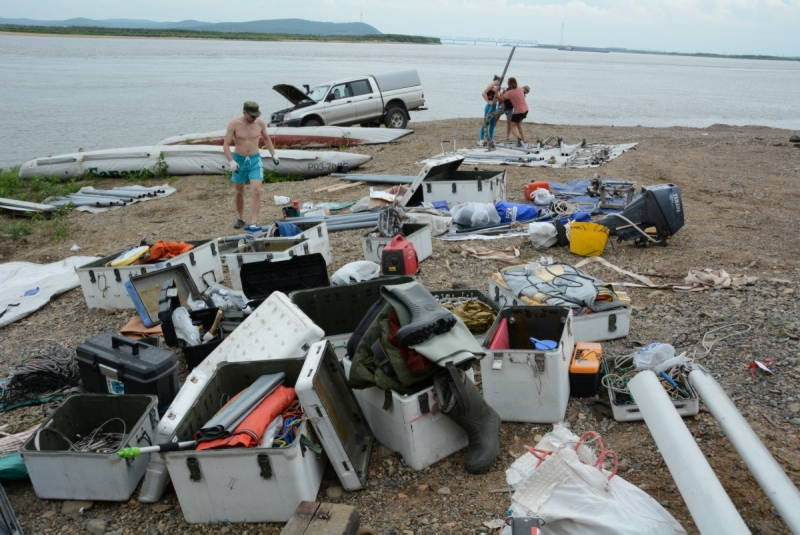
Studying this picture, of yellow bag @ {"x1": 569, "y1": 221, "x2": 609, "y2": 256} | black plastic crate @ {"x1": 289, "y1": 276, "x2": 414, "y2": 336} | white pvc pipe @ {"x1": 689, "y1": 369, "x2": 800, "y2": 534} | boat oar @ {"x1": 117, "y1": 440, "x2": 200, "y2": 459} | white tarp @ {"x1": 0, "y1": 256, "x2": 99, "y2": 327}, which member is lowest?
white tarp @ {"x1": 0, "y1": 256, "x2": 99, "y2": 327}

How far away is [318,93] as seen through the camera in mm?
17375

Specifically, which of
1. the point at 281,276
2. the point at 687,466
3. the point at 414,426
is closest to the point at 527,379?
the point at 414,426

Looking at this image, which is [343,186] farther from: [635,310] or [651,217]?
[635,310]

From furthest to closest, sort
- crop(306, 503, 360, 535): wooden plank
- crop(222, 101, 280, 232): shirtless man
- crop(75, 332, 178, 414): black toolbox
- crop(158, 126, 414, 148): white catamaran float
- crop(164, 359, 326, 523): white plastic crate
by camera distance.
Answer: crop(158, 126, 414, 148): white catamaran float < crop(222, 101, 280, 232): shirtless man < crop(75, 332, 178, 414): black toolbox < crop(164, 359, 326, 523): white plastic crate < crop(306, 503, 360, 535): wooden plank

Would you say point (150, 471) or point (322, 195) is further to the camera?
point (322, 195)

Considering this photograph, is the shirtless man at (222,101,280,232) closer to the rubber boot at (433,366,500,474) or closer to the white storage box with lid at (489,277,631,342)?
the white storage box with lid at (489,277,631,342)

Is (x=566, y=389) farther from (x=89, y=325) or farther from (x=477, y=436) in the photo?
(x=89, y=325)

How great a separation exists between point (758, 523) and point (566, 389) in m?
1.30

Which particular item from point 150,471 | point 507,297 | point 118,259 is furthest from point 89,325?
point 507,297

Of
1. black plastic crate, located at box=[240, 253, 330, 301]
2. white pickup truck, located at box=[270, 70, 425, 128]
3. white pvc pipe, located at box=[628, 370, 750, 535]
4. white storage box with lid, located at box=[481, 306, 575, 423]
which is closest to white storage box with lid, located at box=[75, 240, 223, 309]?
black plastic crate, located at box=[240, 253, 330, 301]

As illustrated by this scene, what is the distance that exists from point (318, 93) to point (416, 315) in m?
15.0

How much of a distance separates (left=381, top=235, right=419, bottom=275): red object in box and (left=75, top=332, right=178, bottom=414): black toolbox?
2.45 meters

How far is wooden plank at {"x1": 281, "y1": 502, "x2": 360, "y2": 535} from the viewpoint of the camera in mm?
2758

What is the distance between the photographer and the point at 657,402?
3020 mm
